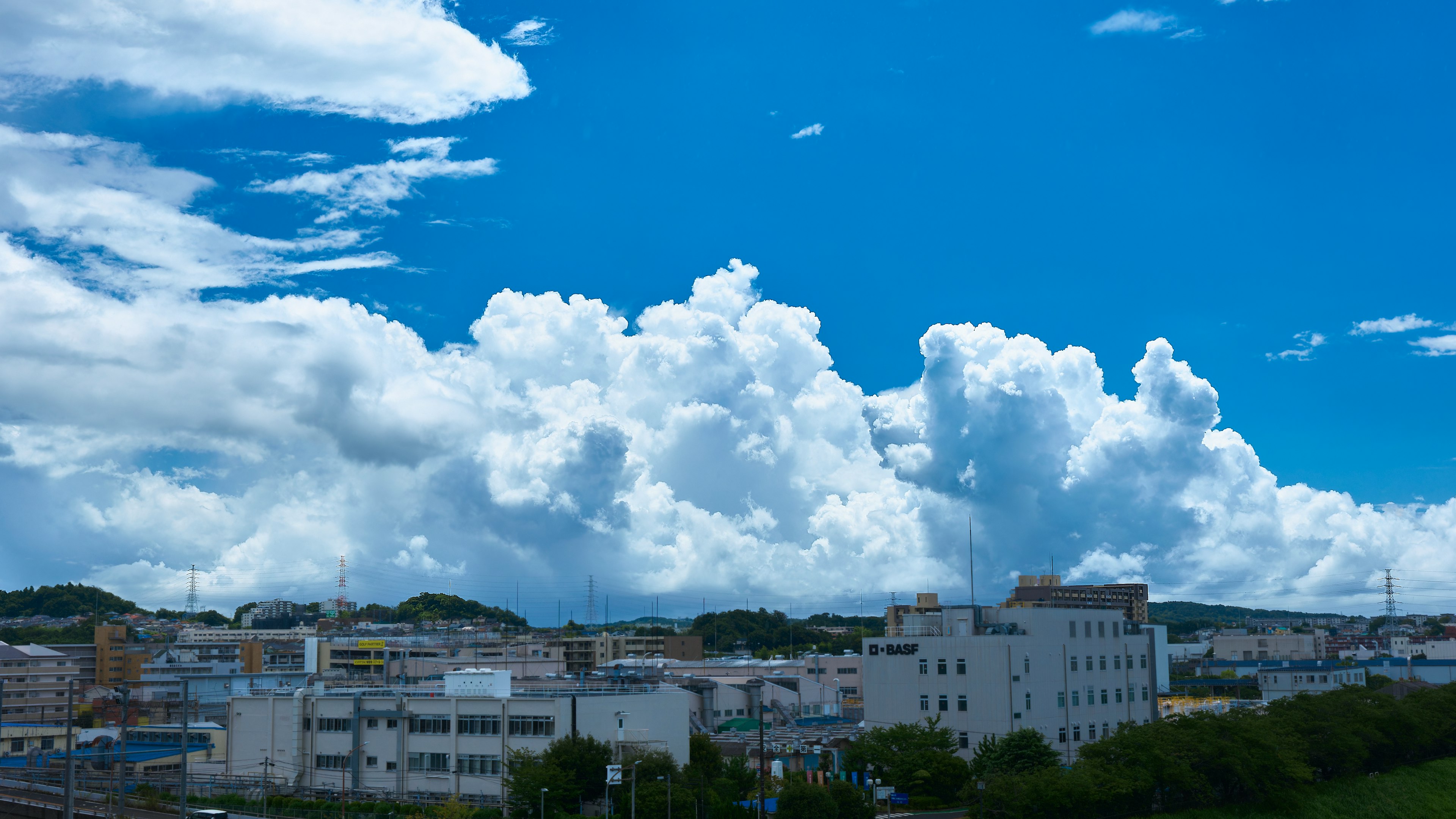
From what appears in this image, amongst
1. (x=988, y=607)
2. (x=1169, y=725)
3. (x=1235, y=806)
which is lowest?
(x=1235, y=806)

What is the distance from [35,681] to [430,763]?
10062 cm

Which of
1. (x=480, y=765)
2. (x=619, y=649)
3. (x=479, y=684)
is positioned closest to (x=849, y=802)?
(x=480, y=765)

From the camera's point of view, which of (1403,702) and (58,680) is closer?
(1403,702)

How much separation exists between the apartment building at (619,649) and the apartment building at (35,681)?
69.7m

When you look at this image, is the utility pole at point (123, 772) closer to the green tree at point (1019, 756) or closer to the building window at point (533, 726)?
the building window at point (533, 726)

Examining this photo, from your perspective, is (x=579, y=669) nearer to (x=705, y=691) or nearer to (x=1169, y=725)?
(x=705, y=691)

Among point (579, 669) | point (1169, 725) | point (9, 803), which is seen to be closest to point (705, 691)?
point (1169, 725)

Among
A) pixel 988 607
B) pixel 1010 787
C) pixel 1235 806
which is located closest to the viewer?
pixel 1010 787

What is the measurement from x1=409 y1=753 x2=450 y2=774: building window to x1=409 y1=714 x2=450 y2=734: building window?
450 mm

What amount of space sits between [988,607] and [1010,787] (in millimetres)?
32311

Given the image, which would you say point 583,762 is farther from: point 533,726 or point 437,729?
point 437,729

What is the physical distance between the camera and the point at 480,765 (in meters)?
70.9

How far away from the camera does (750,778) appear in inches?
2837

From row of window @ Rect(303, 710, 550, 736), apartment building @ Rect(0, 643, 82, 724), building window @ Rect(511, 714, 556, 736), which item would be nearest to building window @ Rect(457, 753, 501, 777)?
row of window @ Rect(303, 710, 550, 736)
